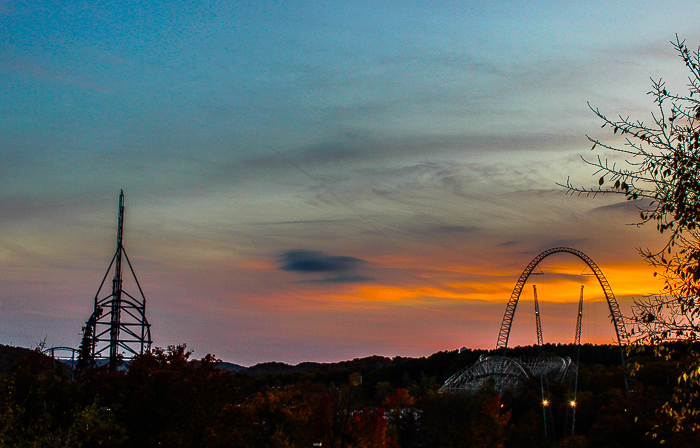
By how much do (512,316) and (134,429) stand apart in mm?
60554

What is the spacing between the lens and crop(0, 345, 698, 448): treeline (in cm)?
2962

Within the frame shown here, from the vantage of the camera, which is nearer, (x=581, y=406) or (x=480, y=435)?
(x=480, y=435)

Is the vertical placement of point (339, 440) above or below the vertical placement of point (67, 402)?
below

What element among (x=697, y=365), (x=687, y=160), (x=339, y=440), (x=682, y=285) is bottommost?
(x=339, y=440)

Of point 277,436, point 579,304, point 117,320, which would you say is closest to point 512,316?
point 579,304

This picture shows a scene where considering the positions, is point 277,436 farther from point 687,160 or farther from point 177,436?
point 687,160

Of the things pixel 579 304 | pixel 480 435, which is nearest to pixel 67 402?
pixel 480 435

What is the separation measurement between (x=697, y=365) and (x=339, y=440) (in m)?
60.9

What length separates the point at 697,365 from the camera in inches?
476

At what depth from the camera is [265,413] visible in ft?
198

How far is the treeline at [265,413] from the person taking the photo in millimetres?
29617

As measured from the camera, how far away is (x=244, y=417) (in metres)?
40.3

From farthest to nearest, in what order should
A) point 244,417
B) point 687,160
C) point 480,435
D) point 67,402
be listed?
point 480,435 → point 244,417 → point 67,402 → point 687,160

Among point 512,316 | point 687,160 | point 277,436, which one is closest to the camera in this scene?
point 687,160
